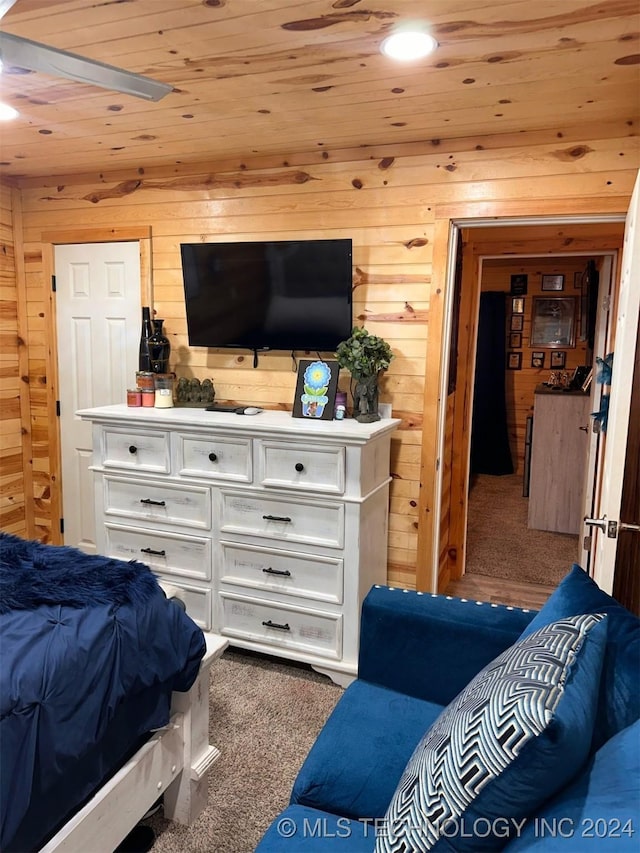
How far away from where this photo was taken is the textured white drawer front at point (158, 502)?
9.65 feet

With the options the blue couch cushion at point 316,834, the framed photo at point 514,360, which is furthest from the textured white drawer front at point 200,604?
the framed photo at point 514,360

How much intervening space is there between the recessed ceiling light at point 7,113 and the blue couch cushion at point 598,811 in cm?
295

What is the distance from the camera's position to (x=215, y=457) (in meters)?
2.87

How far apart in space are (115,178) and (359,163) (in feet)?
4.96

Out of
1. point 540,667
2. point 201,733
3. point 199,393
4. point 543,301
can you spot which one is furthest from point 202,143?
point 543,301

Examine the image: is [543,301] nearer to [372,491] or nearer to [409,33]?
[372,491]

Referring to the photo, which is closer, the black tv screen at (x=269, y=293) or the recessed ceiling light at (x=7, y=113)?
the recessed ceiling light at (x=7, y=113)

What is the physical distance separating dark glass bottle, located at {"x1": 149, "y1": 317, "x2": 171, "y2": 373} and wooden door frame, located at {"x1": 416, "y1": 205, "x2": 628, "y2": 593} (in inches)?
57.5

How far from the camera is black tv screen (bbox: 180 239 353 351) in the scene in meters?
3.00

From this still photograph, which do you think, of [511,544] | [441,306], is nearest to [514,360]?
[511,544]

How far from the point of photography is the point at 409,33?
1798 millimetres

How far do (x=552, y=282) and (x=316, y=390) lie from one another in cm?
467

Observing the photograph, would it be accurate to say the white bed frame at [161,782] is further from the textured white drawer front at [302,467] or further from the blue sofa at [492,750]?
the textured white drawer front at [302,467]

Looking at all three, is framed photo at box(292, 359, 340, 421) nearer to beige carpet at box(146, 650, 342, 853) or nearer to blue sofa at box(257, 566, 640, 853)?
beige carpet at box(146, 650, 342, 853)
